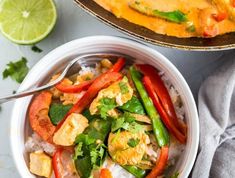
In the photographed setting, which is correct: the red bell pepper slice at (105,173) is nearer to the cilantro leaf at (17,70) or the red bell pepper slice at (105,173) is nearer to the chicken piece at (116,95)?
the chicken piece at (116,95)

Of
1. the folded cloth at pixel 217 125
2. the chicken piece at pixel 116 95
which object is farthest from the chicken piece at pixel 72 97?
the folded cloth at pixel 217 125

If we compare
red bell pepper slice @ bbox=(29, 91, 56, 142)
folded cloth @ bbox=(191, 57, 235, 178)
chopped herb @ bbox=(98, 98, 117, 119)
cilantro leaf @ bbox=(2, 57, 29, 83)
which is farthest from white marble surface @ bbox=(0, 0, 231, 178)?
chopped herb @ bbox=(98, 98, 117, 119)

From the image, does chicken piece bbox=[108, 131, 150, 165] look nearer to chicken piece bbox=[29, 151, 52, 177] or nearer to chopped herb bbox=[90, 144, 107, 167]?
chopped herb bbox=[90, 144, 107, 167]

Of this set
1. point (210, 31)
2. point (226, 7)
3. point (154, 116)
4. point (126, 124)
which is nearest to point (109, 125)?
point (126, 124)

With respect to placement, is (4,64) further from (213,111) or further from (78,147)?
(213,111)

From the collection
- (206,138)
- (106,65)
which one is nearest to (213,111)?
(206,138)

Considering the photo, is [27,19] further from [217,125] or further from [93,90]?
[217,125]
